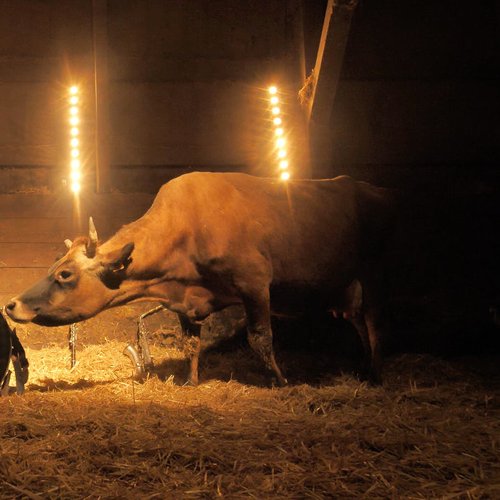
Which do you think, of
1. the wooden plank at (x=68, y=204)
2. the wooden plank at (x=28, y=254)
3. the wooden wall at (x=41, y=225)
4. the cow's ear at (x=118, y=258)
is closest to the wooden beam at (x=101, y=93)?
the wooden plank at (x=68, y=204)

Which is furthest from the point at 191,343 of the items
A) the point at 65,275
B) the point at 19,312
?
the point at 19,312

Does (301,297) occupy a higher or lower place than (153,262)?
lower

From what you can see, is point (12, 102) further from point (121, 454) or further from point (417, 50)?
point (121, 454)

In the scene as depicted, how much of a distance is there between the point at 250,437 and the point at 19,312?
1978mm

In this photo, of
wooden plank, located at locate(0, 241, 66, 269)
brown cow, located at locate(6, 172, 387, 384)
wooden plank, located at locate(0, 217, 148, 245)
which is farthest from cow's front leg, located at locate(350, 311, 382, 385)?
wooden plank, located at locate(0, 241, 66, 269)

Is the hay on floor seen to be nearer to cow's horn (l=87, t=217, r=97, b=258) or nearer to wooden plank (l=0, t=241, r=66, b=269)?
cow's horn (l=87, t=217, r=97, b=258)

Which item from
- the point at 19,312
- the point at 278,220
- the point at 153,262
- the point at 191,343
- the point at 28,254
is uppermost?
the point at 278,220

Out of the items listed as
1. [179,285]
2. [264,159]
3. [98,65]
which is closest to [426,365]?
[179,285]

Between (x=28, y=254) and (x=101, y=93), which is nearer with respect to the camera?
(x=28, y=254)

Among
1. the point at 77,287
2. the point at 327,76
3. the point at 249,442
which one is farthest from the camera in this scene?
the point at 327,76

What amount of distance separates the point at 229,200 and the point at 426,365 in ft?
7.32

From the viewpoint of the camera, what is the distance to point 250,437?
3.07 m

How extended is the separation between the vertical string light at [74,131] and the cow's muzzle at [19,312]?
8.22 ft

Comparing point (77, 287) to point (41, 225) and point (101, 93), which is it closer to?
point (41, 225)
